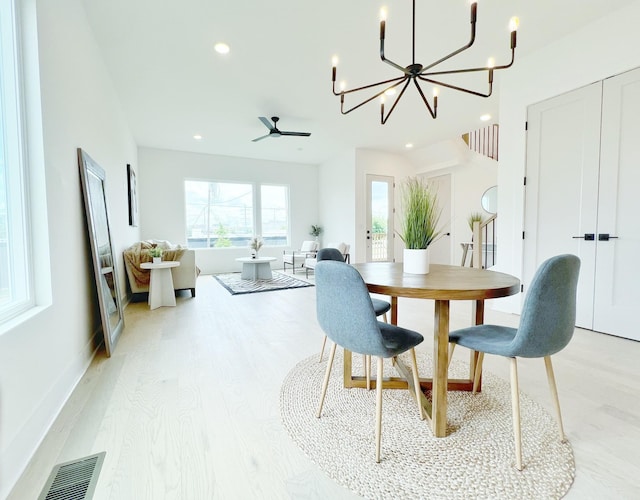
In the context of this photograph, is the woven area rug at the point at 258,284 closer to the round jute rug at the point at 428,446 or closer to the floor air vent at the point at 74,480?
the round jute rug at the point at 428,446

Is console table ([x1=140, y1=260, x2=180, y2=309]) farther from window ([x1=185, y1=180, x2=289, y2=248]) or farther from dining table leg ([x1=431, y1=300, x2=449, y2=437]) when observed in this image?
dining table leg ([x1=431, y1=300, x2=449, y2=437])

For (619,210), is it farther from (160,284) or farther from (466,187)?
(160,284)

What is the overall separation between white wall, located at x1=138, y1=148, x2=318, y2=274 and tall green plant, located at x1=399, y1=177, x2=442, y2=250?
20.6ft

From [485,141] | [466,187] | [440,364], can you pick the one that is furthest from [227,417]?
[485,141]

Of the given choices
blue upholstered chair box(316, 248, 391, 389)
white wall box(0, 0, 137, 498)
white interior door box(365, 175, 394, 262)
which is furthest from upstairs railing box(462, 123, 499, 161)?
white wall box(0, 0, 137, 498)

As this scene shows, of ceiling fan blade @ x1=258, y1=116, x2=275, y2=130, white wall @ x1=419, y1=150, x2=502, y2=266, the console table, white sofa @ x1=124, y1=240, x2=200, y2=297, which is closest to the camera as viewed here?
the console table

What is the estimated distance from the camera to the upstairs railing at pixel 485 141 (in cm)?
618

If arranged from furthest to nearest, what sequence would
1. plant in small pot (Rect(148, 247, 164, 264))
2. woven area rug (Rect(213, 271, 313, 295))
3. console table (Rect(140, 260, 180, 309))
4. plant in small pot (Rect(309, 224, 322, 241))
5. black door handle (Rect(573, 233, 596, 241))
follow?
1. plant in small pot (Rect(309, 224, 322, 241))
2. woven area rug (Rect(213, 271, 313, 295))
3. plant in small pot (Rect(148, 247, 164, 264))
4. console table (Rect(140, 260, 180, 309))
5. black door handle (Rect(573, 233, 596, 241))

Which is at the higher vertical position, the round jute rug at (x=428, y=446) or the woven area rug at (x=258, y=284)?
the round jute rug at (x=428, y=446)

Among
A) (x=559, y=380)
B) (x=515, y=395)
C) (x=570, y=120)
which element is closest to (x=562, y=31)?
(x=570, y=120)

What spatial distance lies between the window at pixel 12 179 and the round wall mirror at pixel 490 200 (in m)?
6.64

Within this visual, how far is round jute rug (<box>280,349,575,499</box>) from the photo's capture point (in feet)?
3.78

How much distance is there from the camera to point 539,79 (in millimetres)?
3215

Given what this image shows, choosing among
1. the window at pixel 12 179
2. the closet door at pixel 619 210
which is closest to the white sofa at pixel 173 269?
the window at pixel 12 179
